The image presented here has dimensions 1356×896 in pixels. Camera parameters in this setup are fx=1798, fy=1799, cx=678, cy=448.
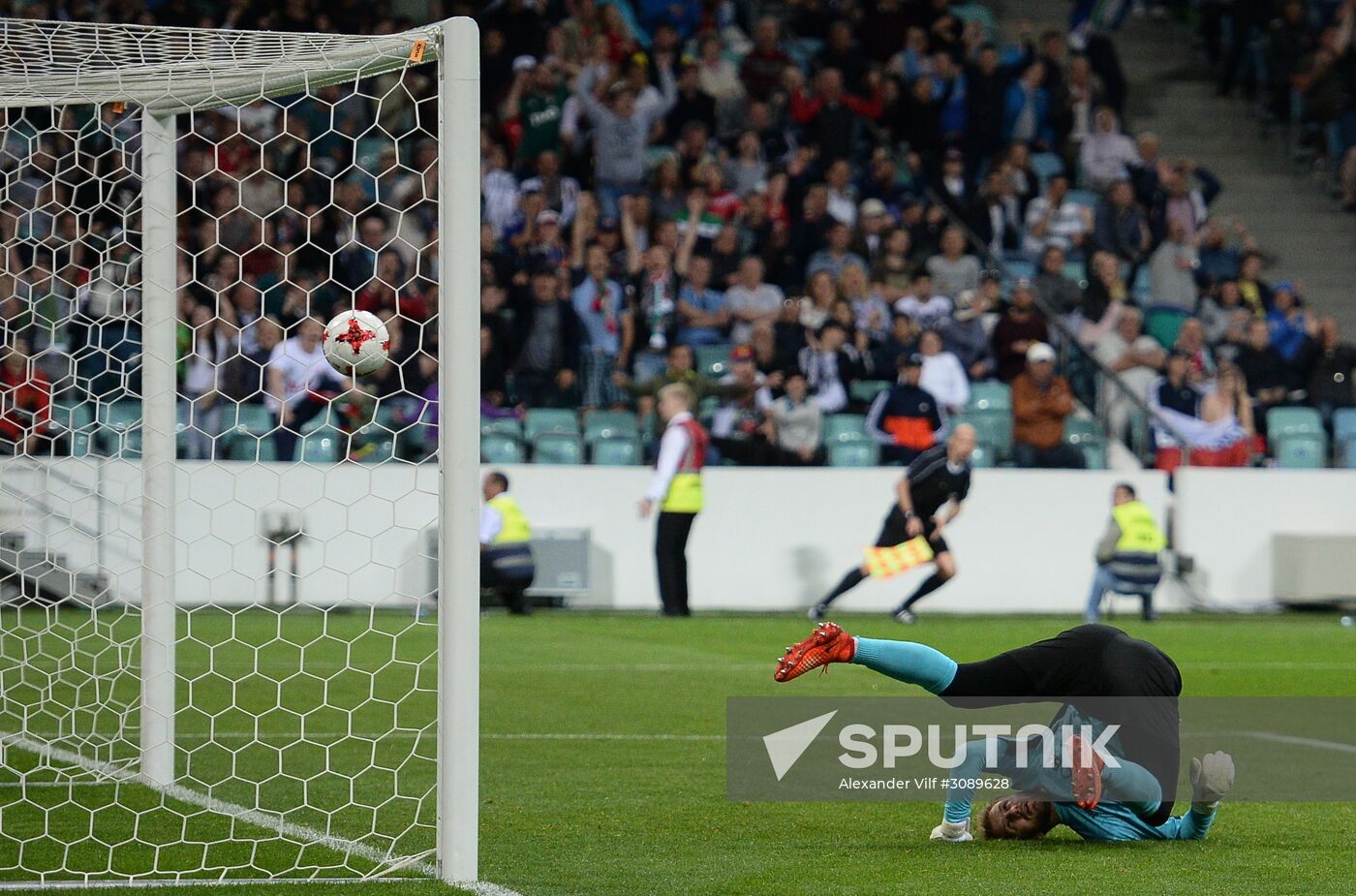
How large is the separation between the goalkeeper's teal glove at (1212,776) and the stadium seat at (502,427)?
36.1 ft

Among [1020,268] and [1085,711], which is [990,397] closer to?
[1020,268]

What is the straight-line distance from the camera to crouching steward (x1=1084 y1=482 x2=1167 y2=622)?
51.2ft

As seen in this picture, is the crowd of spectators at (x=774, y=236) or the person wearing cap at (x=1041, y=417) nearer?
the crowd of spectators at (x=774, y=236)

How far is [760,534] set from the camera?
16.2m

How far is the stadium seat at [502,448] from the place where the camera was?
628 inches

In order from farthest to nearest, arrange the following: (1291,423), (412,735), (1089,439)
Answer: (1291,423)
(1089,439)
(412,735)

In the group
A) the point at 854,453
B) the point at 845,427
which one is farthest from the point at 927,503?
the point at 845,427

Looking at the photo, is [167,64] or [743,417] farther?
[743,417]

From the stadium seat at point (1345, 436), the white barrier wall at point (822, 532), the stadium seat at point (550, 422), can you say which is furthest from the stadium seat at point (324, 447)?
the stadium seat at point (1345, 436)

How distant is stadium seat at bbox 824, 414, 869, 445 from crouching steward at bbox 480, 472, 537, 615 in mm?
3317

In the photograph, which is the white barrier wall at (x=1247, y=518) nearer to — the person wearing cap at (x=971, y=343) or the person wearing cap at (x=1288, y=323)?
the person wearing cap at (x=1288, y=323)

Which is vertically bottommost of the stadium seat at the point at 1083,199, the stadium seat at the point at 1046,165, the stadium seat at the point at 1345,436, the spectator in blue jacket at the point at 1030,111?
the stadium seat at the point at 1345,436

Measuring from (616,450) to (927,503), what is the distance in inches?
113

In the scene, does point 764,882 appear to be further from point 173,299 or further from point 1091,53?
point 1091,53
